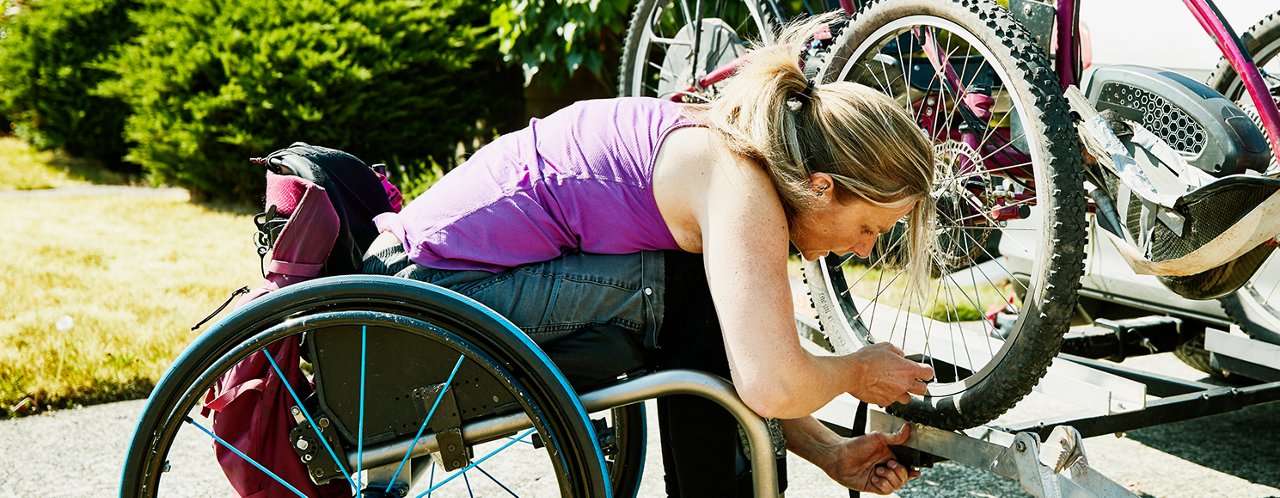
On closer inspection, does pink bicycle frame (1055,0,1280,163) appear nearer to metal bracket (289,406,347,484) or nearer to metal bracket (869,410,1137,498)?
metal bracket (869,410,1137,498)

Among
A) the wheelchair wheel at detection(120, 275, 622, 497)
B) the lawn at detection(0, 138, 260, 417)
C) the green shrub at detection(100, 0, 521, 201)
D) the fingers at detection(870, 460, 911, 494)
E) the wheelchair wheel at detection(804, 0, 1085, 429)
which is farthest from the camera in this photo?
the green shrub at detection(100, 0, 521, 201)

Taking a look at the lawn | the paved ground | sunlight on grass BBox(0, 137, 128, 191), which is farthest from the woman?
sunlight on grass BBox(0, 137, 128, 191)

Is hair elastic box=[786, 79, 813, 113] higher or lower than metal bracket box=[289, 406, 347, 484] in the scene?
higher

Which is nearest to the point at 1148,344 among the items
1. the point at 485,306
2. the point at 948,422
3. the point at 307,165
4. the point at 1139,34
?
the point at 1139,34

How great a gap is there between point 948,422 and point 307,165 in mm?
1268

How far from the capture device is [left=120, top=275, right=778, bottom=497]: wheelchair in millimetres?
1675

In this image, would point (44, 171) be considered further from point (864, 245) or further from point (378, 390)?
point (864, 245)

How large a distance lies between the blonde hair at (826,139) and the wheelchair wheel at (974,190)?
30cm

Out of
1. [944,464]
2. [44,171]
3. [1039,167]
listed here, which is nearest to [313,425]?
[1039,167]

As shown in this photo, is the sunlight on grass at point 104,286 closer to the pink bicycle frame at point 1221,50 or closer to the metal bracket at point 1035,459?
the metal bracket at point 1035,459

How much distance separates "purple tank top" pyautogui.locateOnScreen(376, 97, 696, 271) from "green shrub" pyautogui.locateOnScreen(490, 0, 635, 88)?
329 cm

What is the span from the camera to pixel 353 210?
80.9 inches

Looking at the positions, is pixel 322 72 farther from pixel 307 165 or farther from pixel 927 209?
pixel 927 209

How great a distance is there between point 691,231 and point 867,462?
25.0 inches
